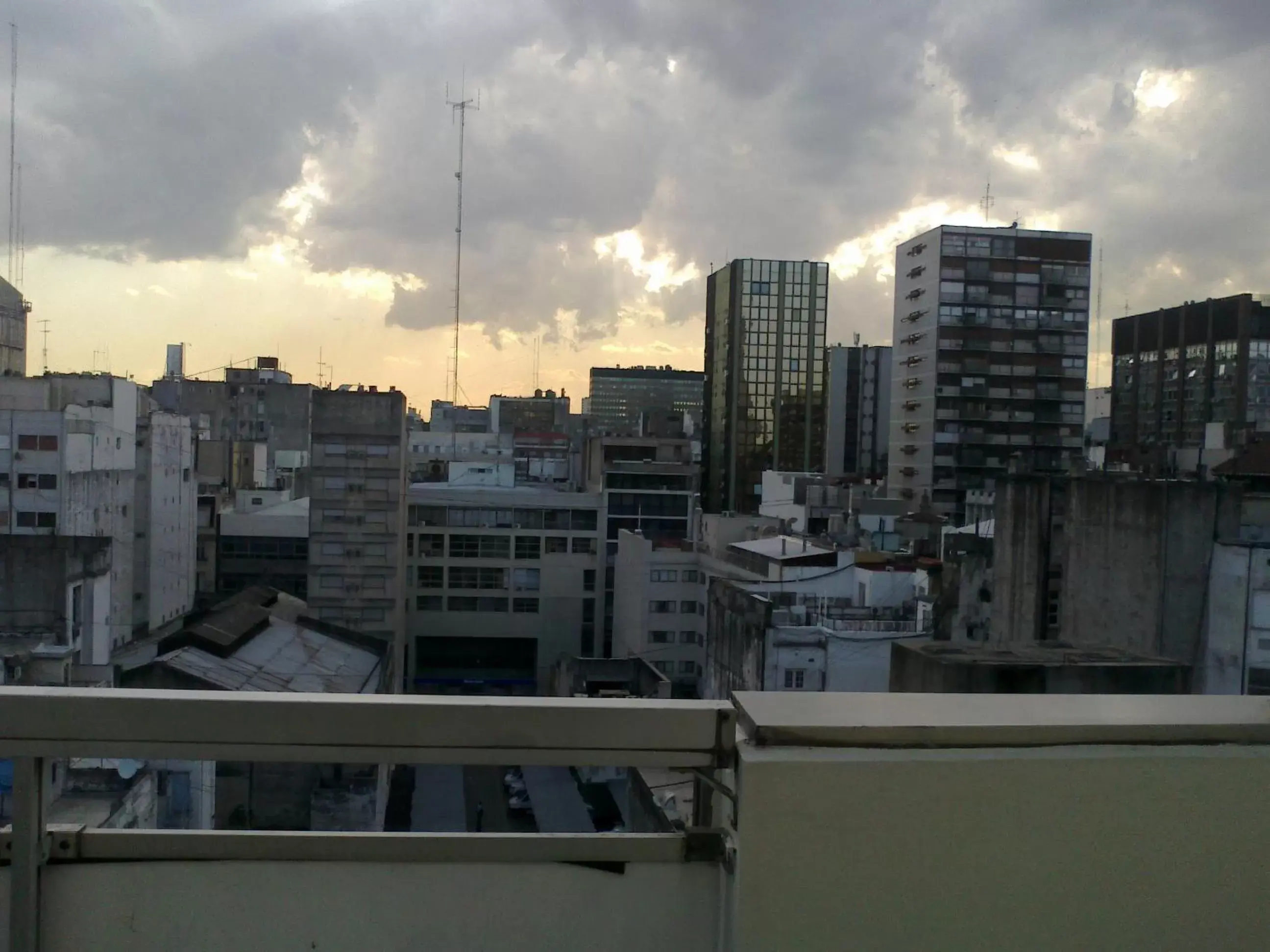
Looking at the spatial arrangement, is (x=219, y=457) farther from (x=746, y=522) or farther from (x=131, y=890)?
(x=131, y=890)

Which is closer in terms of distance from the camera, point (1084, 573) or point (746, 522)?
point (1084, 573)

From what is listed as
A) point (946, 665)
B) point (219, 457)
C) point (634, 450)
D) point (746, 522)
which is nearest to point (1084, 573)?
point (946, 665)

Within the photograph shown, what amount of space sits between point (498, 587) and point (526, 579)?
78cm

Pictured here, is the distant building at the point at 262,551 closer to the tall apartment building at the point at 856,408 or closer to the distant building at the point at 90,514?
the distant building at the point at 90,514

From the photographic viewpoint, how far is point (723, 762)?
1.40 m

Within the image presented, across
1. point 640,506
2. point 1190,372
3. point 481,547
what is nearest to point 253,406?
point 481,547

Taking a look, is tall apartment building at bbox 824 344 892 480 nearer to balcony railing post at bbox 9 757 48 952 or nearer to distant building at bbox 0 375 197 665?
distant building at bbox 0 375 197 665

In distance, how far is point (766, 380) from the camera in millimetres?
55344

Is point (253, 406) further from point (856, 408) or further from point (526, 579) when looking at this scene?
point (856, 408)

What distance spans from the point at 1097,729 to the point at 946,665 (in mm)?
2826

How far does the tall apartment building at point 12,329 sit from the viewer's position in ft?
89.4

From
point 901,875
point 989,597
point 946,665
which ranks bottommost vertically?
point 989,597

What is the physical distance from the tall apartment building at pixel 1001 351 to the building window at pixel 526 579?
38.6 feet

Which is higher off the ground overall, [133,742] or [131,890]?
[133,742]
